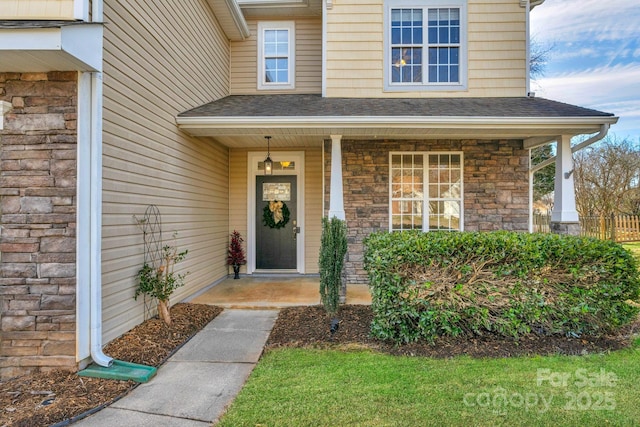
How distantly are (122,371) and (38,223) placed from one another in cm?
151

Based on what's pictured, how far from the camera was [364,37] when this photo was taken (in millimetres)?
6574

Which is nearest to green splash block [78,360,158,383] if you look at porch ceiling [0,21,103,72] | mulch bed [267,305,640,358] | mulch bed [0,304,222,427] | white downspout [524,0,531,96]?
mulch bed [0,304,222,427]

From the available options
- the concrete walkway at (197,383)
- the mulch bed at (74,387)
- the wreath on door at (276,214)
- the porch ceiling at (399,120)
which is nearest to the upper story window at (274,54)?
the porch ceiling at (399,120)

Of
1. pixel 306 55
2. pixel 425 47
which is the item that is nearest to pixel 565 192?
pixel 425 47

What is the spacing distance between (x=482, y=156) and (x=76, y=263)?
21.4 ft

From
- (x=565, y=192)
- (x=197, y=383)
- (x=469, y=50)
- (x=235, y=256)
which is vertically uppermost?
(x=469, y=50)

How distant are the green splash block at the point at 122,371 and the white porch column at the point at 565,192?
20.0ft

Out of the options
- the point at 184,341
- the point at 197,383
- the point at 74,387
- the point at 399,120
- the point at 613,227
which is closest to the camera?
the point at 74,387

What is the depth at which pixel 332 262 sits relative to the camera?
4438 millimetres

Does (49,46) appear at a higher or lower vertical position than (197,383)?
higher

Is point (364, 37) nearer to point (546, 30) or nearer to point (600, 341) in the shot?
point (600, 341)

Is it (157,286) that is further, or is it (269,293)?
(269,293)

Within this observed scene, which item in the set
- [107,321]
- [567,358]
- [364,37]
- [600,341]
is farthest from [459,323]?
[364,37]

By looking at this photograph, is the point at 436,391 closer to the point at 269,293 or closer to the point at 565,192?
the point at 269,293
